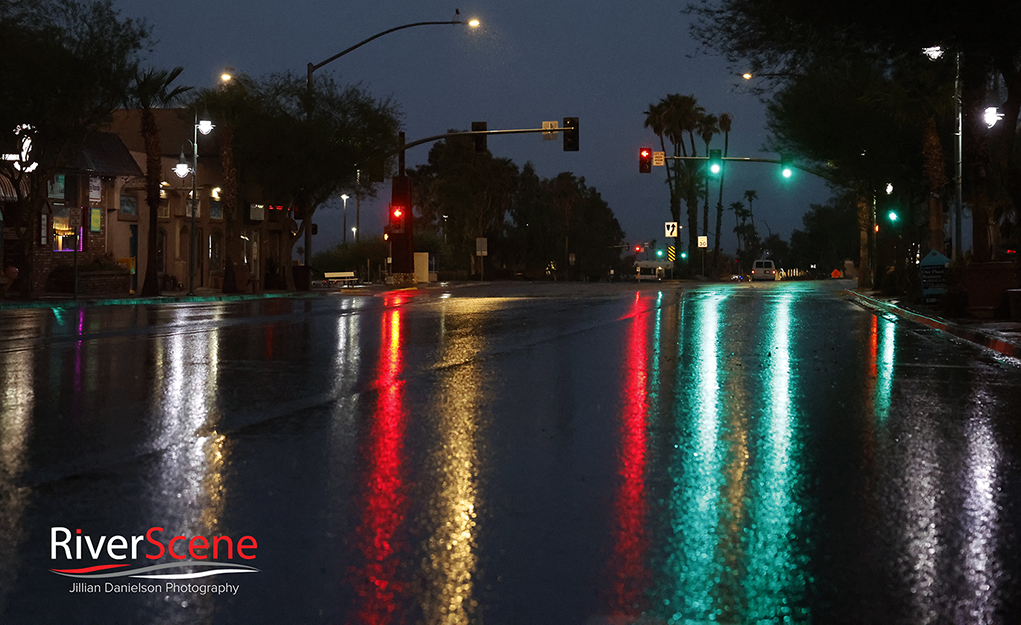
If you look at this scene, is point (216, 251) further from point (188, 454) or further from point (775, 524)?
point (775, 524)

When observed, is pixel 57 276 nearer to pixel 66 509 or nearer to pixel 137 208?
pixel 137 208

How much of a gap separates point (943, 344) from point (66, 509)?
1598 centimetres

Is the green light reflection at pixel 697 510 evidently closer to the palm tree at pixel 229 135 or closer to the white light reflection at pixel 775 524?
the white light reflection at pixel 775 524

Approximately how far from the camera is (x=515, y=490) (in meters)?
6.86

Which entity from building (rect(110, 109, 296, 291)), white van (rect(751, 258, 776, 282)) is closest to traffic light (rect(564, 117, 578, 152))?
building (rect(110, 109, 296, 291))

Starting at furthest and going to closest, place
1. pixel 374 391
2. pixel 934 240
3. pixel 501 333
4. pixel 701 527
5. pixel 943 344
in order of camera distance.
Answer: pixel 934 240 → pixel 501 333 → pixel 943 344 → pixel 374 391 → pixel 701 527

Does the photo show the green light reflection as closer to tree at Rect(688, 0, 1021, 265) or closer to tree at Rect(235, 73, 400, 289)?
tree at Rect(688, 0, 1021, 265)

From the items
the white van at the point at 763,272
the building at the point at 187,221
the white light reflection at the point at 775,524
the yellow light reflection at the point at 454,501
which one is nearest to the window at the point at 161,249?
the building at the point at 187,221

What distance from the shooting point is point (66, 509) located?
629 centimetres

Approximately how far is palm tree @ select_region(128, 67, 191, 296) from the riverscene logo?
117ft

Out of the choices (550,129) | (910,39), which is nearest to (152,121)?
(550,129)

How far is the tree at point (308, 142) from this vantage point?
51.0 m

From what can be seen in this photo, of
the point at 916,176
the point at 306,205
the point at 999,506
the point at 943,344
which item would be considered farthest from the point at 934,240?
the point at 999,506

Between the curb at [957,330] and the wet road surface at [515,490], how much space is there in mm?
3439
